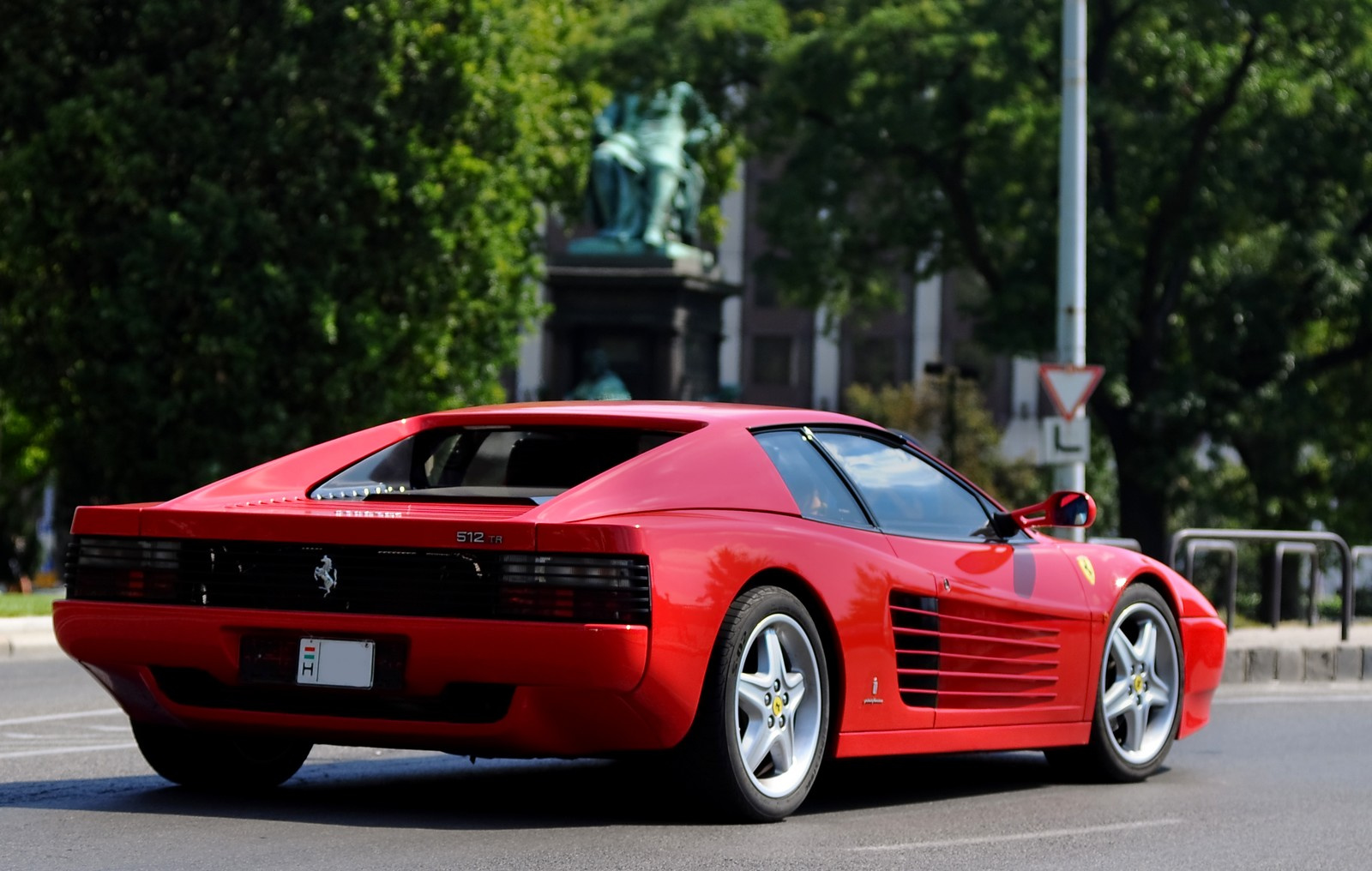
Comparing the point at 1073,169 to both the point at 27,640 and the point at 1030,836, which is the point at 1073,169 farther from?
the point at 1030,836

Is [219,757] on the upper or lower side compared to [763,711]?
lower

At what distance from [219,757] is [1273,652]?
33.0 feet

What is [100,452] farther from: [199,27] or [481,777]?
[481,777]

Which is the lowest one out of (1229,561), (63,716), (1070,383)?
(63,716)

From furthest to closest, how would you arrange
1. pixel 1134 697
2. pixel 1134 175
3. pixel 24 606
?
pixel 1134 175 < pixel 24 606 < pixel 1134 697

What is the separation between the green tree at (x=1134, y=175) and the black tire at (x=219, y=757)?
21.6 metres

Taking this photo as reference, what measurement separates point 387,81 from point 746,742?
83.3 feet

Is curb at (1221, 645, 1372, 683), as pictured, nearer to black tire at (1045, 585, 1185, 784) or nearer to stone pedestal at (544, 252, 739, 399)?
black tire at (1045, 585, 1185, 784)

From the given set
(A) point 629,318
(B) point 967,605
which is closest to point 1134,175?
(A) point 629,318

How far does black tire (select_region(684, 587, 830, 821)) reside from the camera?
632cm

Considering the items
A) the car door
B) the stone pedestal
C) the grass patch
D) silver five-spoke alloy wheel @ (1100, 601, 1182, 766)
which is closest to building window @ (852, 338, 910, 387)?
the stone pedestal

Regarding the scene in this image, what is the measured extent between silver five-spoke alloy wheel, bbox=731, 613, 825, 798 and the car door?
1.63 feet

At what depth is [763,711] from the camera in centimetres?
655

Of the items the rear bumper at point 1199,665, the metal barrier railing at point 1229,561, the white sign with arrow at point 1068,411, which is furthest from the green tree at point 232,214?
the rear bumper at point 1199,665
